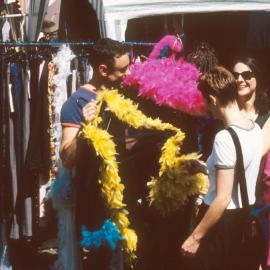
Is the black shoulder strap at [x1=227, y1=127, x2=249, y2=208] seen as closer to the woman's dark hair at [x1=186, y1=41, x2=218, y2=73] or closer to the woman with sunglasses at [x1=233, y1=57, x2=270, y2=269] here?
the woman with sunglasses at [x1=233, y1=57, x2=270, y2=269]

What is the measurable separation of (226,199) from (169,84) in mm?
1343

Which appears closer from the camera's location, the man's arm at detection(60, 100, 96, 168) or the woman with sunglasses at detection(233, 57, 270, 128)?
the man's arm at detection(60, 100, 96, 168)

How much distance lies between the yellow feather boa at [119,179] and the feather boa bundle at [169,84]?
453 mm

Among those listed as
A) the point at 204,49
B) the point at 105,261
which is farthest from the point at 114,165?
the point at 204,49

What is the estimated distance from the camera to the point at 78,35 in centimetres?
626

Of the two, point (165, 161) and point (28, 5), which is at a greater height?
point (28, 5)

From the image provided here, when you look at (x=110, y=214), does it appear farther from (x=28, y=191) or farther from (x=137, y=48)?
(x=137, y=48)

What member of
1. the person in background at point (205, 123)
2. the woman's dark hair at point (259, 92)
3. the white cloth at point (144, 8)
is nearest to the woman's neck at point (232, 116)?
the woman's dark hair at point (259, 92)

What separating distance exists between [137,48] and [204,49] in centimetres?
98

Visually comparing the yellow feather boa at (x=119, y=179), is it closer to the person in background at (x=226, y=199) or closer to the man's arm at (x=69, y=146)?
the man's arm at (x=69, y=146)

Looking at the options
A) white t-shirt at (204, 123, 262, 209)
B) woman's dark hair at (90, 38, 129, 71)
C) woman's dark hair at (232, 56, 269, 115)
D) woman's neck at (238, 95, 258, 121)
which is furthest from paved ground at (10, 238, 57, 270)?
white t-shirt at (204, 123, 262, 209)

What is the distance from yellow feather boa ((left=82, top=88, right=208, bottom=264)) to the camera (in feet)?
11.2

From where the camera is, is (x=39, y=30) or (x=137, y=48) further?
(x=137, y=48)

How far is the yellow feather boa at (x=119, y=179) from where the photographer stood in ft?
11.2
